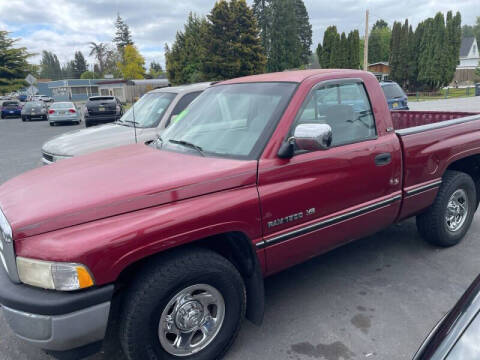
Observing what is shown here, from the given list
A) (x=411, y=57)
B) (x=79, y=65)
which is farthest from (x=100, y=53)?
(x=411, y=57)

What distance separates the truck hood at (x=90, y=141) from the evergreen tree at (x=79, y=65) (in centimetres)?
11364

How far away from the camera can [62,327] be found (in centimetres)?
206

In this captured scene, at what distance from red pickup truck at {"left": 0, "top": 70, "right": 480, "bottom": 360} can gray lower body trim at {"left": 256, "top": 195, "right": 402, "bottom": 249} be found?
0.01 meters

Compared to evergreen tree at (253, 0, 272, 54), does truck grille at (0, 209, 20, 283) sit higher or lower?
lower

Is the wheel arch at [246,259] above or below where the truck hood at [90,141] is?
below

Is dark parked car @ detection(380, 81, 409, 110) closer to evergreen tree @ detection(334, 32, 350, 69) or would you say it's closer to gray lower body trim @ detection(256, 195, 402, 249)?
gray lower body trim @ detection(256, 195, 402, 249)

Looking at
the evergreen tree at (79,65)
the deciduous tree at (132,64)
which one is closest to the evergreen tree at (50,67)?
the evergreen tree at (79,65)

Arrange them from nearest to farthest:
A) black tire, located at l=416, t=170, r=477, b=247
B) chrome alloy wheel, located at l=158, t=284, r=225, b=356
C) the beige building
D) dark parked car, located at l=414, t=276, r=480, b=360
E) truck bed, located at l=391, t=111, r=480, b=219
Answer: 1. dark parked car, located at l=414, t=276, r=480, b=360
2. chrome alloy wheel, located at l=158, t=284, r=225, b=356
3. truck bed, located at l=391, t=111, r=480, b=219
4. black tire, located at l=416, t=170, r=477, b=247
5. the beige building

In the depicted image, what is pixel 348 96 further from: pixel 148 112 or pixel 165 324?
pixel 148 112

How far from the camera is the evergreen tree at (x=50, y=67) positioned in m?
128

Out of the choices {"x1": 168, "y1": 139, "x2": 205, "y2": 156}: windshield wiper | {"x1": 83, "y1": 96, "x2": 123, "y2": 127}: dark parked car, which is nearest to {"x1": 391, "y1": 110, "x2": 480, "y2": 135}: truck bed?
{"x1": 168, "y1": 139, "x2": 205, "y2": 156}: windshield wiper

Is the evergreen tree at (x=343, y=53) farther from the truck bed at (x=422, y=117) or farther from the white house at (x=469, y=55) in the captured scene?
the white house at (x=469, y=55)

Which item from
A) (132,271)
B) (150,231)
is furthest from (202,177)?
(132,271)

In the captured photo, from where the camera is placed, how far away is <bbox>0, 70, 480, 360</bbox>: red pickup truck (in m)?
2.12
